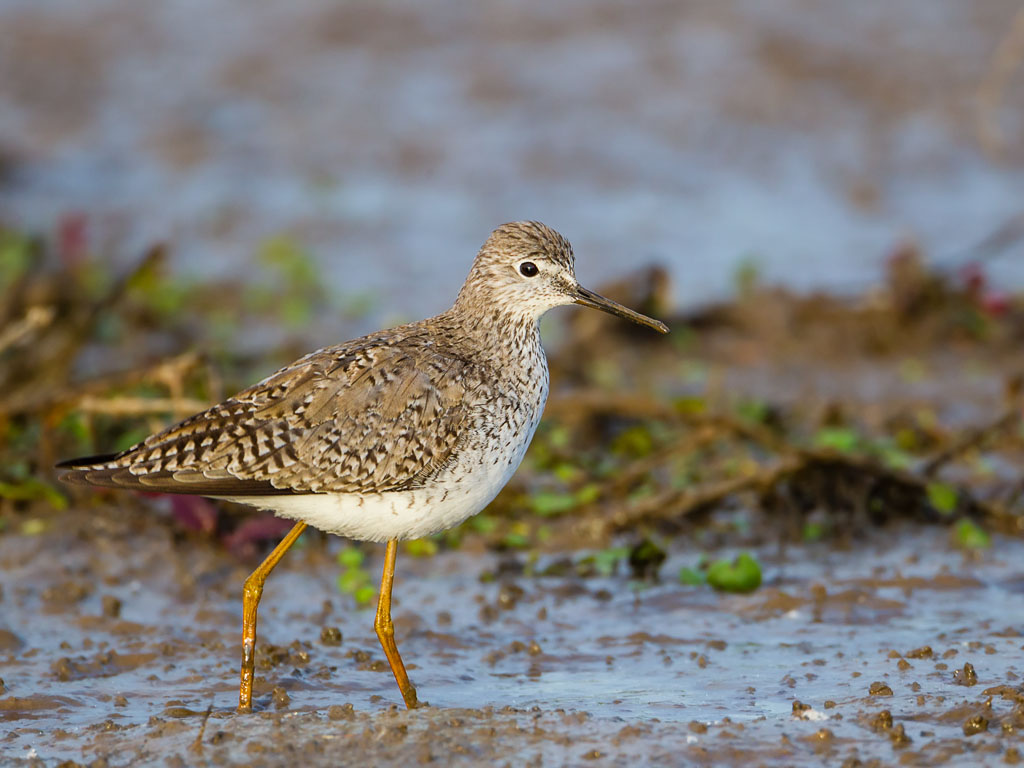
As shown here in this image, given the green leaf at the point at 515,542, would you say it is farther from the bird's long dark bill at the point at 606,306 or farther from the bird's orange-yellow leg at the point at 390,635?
the bird's long dark bill at the point at 606,306

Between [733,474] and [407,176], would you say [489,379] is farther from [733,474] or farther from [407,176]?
[407,176]

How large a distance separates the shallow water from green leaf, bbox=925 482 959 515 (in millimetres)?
192

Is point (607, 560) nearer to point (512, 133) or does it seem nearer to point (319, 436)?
point (319, 436)

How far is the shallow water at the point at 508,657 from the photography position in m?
5.11

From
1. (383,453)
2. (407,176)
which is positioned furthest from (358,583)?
(407,176)

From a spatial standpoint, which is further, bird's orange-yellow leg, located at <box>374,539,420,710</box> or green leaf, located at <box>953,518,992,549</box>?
green leaf, located at <box>953,518,992,549</box>

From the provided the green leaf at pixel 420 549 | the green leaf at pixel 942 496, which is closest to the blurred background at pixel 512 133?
the green leaf at pixel 420 549

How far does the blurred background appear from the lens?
12672 mm

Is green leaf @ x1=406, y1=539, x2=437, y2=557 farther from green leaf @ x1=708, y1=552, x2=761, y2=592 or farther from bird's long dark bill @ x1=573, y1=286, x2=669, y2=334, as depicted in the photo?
bird's long dark bill @ x1=573, y1=286, x2=669, y2=334

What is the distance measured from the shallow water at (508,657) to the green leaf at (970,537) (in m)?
0.08

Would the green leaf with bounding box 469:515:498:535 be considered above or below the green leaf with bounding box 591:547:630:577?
above

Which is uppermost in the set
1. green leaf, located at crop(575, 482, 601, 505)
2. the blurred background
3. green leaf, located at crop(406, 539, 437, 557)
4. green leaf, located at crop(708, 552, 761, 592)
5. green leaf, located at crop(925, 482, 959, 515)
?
the blurred background

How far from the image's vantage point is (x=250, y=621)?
5895mm

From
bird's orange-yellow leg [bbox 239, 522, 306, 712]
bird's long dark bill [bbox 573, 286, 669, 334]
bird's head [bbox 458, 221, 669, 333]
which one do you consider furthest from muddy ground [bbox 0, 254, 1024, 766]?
bird's head [bbox 458, 221, 669, 333]
